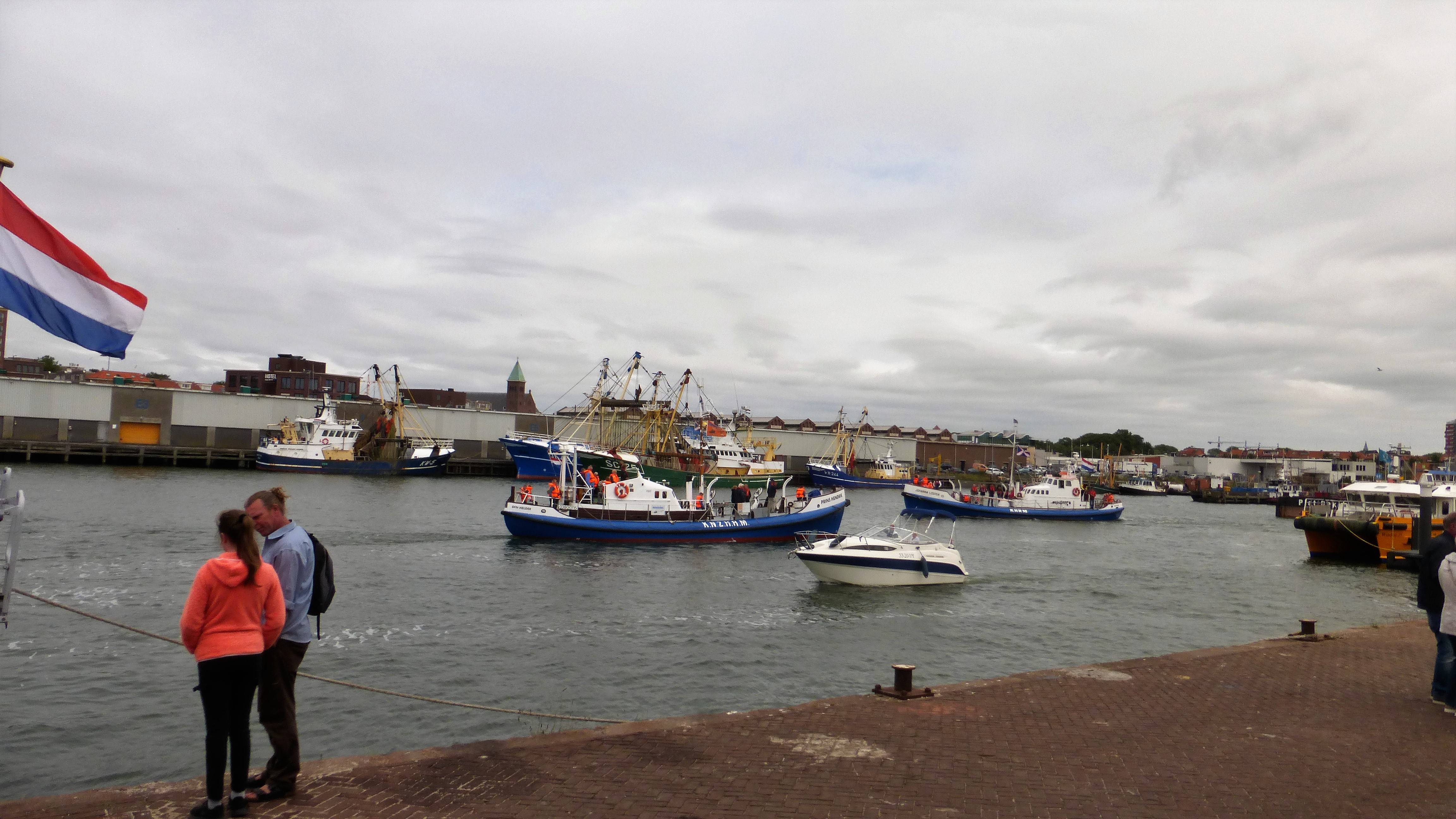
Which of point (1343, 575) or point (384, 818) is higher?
point (384, 818)

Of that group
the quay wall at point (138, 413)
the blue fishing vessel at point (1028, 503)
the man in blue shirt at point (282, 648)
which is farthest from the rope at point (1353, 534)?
the quay wall at point (138, 413)

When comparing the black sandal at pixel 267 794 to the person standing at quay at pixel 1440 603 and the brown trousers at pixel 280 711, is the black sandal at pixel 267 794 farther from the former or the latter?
the person standing at quay at pixel 1440 603

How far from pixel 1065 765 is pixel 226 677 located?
6466mm

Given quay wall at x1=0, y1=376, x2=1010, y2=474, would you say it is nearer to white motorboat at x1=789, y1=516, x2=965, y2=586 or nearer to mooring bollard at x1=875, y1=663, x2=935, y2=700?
white motorboat at x1=789, y1=516, x2=965, y2=586

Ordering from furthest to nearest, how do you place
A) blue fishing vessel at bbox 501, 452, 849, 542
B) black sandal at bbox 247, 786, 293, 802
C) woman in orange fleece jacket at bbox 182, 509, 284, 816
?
blue fishing vessel at bbox 501, 452, 849, 542 < black sandal at bbox 247, 786, 293, 802 < woman in orange fleece jacket at bbox 182, 509, 284, 816

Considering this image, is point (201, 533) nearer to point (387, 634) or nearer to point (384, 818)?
point (387, 634)

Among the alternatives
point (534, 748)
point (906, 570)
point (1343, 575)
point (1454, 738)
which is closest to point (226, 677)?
point (534, 748)

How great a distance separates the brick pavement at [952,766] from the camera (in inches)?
247

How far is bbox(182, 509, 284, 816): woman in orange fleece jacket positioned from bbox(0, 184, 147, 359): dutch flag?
12.5 feet

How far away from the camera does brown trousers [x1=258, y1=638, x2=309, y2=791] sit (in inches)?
243

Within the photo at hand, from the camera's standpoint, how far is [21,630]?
16984mm

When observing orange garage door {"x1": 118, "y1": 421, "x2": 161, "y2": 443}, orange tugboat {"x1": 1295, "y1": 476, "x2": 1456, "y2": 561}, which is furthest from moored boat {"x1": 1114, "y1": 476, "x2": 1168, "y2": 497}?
orange garage door {"x1": 118, "y1": 421, "x2": 161, "y2": 443}

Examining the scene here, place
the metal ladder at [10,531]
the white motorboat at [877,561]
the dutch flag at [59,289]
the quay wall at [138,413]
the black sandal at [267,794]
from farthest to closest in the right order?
1. the quay wall at [138,413]
2. the white motorboat at [877,561]
3. the dutch flag at [59,289]
4. the metal ladder at [10,531]
5. the black sandal at [267,794]

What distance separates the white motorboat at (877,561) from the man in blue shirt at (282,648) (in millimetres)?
21213
